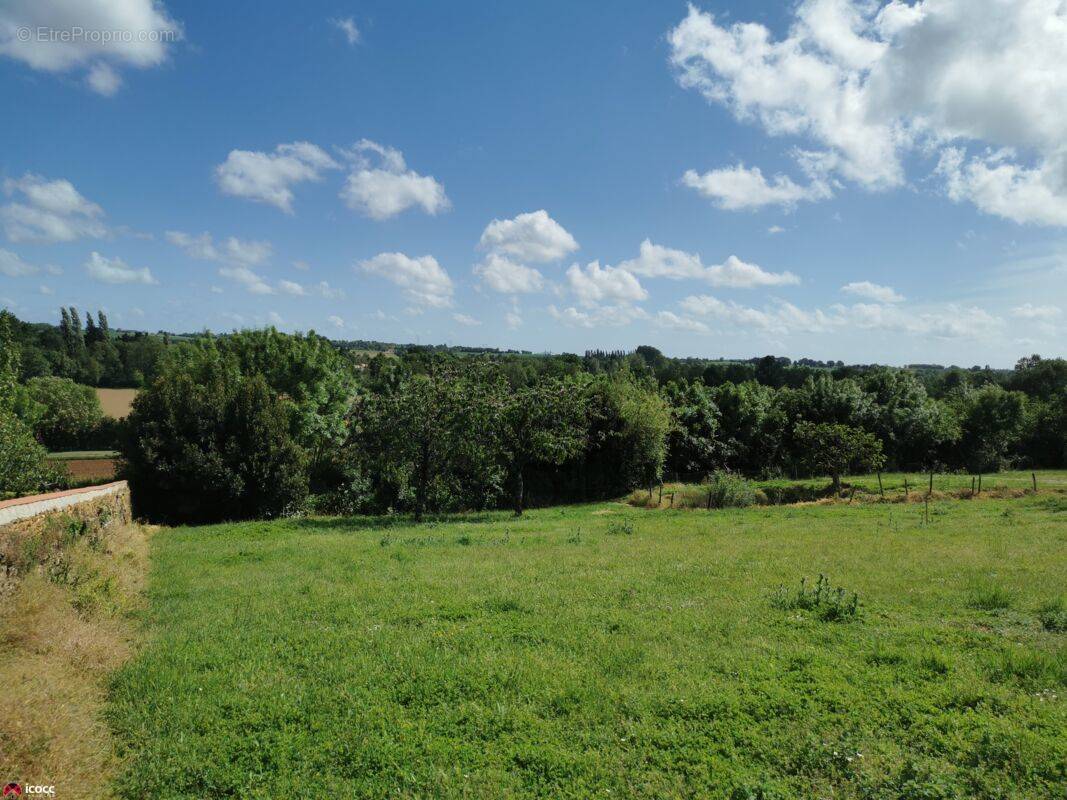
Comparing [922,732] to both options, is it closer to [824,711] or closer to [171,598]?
[824,711]

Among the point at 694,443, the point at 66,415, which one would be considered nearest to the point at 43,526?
the point at 694,443

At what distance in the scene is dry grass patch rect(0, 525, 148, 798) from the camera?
17.3 ft

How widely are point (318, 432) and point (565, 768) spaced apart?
3618 cm

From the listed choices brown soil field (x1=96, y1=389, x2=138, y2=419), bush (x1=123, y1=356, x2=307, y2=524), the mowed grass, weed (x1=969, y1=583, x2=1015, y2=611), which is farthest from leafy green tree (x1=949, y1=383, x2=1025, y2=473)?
brown soil field (x1=96, y1=389, x2=138, y2=419)

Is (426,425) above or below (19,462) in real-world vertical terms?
above

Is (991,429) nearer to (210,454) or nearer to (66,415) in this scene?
(210,454)

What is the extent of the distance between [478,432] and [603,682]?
19.4 m

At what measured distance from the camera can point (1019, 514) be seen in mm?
20594

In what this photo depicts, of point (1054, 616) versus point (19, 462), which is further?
point (19, 462)

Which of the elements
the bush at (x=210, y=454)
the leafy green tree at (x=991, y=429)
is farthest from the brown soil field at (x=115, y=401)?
the leafy green tree at (x=991, y=429)

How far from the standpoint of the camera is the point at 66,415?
63.6 metres

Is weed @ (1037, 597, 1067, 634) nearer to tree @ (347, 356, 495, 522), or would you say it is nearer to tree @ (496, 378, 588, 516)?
tree @ (496, 378, 588, 516)

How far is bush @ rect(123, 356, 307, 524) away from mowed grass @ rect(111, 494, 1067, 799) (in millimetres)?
15120

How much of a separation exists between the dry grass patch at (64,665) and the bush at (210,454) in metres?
15.3
